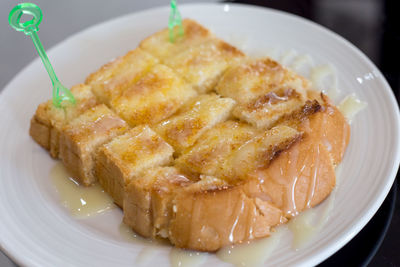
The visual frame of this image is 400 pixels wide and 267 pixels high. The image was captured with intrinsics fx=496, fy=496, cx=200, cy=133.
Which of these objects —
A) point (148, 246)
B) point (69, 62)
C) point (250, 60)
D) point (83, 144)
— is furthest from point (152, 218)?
point (69, 62)

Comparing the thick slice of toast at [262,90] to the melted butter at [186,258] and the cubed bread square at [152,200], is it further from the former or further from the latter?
the melted butter at [186,258]

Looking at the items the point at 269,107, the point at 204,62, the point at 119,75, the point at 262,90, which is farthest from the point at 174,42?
the point at 269,107

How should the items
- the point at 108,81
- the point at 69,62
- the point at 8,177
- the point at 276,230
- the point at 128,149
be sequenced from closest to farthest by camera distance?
1. the point at 276,230
2. the point at 128,149
3. the point at 8,177
4. the point at 108,81
5. the point at 69,62

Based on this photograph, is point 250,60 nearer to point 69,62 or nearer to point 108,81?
point 108,81

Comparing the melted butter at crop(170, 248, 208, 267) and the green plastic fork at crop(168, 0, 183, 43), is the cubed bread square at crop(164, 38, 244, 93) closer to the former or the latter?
the green plastic fork at crop(168, 0, 183, 43)

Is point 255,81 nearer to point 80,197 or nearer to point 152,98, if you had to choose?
point 152,98

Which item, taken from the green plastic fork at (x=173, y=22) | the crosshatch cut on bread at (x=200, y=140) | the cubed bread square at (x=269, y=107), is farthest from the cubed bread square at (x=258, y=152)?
the green plastic fork at (x=173, y=22)

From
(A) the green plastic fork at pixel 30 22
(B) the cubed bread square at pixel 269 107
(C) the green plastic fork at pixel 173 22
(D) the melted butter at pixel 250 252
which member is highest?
(A) the green plastic fork at pixel 30 22
